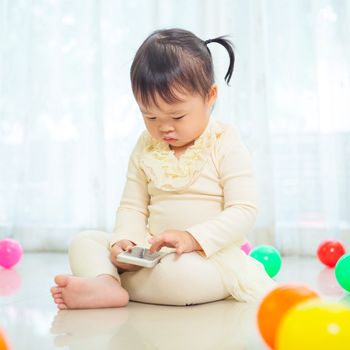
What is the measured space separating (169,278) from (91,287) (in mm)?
153

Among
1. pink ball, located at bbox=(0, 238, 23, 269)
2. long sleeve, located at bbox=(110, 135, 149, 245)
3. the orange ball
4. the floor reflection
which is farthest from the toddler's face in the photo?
pink ball, located at bbox=(0, 238, 23, 269)

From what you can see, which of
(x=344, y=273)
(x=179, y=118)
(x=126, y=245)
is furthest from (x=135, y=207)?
(x=344, y=273)

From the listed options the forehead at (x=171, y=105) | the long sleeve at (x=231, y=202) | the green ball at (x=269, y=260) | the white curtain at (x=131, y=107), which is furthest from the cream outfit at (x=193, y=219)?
the white curtain at (x=131, y=107)

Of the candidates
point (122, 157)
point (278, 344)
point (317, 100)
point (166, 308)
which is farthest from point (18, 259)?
point (278, 344)

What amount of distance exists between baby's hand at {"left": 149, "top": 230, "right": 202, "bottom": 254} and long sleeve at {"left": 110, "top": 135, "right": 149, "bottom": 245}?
15 cm

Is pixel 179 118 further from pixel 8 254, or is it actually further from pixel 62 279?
pixel 8 254

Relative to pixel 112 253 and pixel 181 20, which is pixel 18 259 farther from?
pixel 181 20

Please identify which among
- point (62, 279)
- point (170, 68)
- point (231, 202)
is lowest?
point (62, 279)

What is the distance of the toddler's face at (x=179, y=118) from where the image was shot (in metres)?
1.24

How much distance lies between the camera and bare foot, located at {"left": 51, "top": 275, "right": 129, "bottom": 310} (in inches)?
45.9

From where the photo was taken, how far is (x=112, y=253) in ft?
4.15

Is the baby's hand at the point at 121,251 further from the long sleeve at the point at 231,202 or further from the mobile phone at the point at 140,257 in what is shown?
the long sleeve at the point at 231,202

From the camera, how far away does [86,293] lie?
46.3 inches

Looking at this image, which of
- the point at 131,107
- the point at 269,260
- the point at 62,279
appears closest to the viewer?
the point at 62,279
